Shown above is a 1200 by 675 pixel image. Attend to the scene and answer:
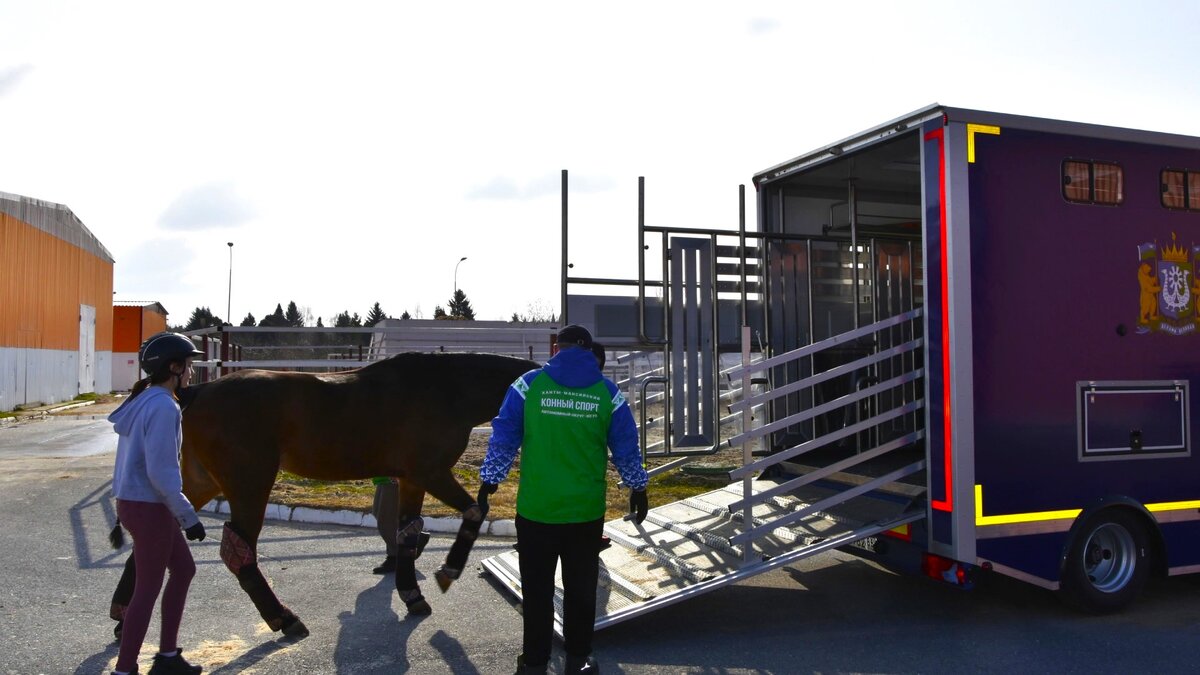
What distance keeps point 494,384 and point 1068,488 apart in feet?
12.9

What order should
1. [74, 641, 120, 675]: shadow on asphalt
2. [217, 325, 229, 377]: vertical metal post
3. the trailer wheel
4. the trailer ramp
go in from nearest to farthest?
[74, 641, 120, 675]: shadow on asphalt, the trailer ramp, the trailer wheel, [217, 325, 229, 377]: vertical metal post

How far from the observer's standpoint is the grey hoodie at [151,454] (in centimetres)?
465

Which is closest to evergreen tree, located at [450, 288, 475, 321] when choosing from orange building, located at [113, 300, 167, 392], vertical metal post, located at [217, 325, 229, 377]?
orange building, located at [113, 300, 167, 392]

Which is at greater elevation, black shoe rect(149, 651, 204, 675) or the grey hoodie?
the grey hoodie

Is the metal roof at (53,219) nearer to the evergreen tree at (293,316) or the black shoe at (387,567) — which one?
the black shoe at (387,567)

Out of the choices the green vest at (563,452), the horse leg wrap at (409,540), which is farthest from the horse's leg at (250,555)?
the green vest at (563,452)

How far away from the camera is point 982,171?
6207 mm

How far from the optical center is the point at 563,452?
4.75m

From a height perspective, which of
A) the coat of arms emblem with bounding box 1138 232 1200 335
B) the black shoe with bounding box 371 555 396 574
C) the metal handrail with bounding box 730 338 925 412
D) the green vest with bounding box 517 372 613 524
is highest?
the coat of arms emblem with bounding box 1138 232 1200 335

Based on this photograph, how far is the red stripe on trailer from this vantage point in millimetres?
6055

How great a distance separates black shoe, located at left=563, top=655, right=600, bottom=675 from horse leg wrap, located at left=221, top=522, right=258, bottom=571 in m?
2.17

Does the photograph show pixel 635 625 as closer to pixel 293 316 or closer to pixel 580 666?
pixel 580 666

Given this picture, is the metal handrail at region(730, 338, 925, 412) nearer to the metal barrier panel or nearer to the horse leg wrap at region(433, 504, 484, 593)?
the metal barrier panel

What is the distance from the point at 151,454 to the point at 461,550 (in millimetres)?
2018
